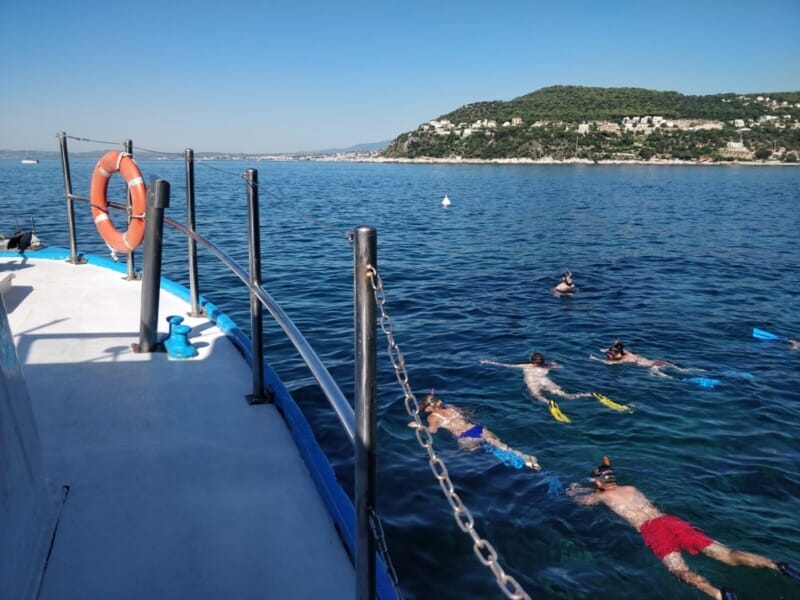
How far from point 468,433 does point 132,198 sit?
4.24 metres

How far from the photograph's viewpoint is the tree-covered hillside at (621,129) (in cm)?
11850

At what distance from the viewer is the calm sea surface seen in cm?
448

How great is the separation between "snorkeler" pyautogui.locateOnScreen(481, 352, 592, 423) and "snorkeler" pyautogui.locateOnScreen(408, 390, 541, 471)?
1.04 metres

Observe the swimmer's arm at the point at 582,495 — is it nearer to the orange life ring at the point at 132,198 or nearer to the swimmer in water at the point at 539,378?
the swimmer in water at the point at 539,378

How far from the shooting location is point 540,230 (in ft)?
78.8

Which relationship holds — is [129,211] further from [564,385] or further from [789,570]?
[789,570]

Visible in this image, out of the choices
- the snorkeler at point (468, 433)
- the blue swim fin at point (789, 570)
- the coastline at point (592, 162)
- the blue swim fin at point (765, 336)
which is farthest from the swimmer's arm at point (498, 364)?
the coastline at point (592, 162)

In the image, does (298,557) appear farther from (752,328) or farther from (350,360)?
(752,328)

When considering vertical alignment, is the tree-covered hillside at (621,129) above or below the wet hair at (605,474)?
above

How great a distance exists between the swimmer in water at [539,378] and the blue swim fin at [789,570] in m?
3.18

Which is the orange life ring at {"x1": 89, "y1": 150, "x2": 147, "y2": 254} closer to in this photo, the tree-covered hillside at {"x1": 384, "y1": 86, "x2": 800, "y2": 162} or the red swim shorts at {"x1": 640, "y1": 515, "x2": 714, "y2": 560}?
the red swim shorts at {"x1": 640, "y1": 515, "x2": 714, "y2": 560}

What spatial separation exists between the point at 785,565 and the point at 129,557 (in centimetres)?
455

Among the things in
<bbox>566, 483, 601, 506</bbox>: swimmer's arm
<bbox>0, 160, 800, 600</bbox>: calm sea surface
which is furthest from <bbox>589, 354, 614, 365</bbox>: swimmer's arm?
<bbox>566, 483, 601, 506</bbox>: swimmer's arm

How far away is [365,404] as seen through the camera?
1.43m
